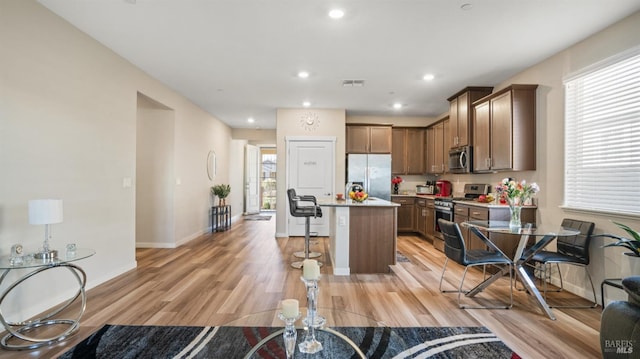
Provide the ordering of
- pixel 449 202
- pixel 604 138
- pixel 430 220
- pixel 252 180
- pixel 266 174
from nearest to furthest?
pixel 604 138 → pixel 449 202 → pixel 430 220 → pixel 252 180 → pixel 266 174

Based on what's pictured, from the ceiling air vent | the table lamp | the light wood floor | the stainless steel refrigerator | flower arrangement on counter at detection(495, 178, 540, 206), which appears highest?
the ceiling air vent

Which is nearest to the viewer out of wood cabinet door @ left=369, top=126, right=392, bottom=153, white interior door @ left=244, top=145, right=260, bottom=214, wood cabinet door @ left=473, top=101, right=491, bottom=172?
wood cabinet door @ left=473, top=101, right=491, bottom=172

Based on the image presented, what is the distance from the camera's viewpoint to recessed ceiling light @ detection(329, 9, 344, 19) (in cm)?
269

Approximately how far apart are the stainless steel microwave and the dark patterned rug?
299 cm

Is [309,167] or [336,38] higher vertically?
[336,38]

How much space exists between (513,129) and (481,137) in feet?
2.18

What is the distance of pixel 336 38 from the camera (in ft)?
10.5

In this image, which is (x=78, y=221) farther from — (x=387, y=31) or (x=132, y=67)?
(x=387, y=31)

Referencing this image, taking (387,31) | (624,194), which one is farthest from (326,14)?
(624,194)

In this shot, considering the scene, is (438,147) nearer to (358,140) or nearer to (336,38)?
(358,140)

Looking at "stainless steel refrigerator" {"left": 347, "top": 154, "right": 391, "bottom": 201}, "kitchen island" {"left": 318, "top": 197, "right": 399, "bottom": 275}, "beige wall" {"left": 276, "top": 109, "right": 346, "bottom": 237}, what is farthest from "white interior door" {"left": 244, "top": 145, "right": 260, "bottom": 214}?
"kitchen island" {"left": 318, "top": 197, "right": 399, "bottom": 275}

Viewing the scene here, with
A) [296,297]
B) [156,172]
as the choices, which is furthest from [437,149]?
[156,172]

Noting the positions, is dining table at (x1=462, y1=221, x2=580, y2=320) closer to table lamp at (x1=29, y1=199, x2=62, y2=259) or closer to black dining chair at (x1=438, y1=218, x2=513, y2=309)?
black dining chair at (x1=438, y1=218, x2=513, y2=309)

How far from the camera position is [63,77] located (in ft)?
9.58
